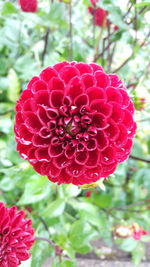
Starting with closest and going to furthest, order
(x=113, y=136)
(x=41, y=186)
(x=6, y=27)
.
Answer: (x=113, y=136), (x=41, y=186), (x=6, y=27)

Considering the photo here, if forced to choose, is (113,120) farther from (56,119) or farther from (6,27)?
(6,27)

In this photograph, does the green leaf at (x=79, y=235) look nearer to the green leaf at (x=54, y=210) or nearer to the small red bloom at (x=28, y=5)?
the green leaf at (x=54, y=210)

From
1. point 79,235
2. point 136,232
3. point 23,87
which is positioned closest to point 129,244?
point 136,232

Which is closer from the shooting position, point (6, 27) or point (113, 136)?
point (113, 136)

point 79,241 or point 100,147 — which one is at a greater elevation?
point 100,147

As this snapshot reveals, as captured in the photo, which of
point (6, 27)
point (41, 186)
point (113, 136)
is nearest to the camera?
point (113, 136)

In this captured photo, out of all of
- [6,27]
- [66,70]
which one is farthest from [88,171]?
[6,27]

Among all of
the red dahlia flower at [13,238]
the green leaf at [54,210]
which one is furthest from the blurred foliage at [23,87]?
the red dahlia flower at [13,238]
